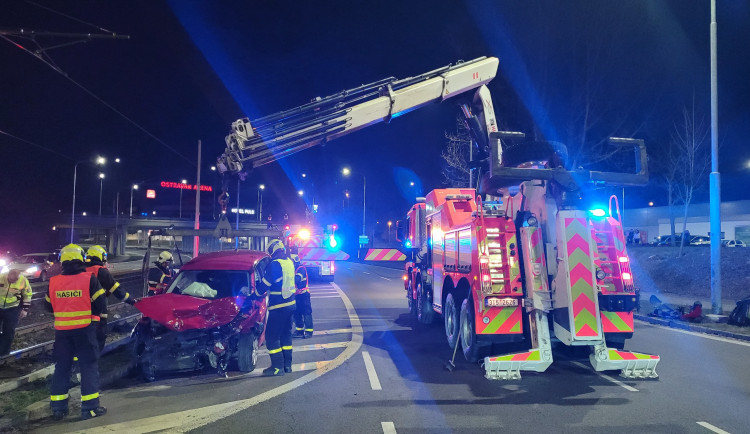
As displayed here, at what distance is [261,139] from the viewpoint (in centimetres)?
958

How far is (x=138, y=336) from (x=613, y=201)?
6.88 metres

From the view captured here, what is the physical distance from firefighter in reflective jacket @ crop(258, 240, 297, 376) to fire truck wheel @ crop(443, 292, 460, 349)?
9.70 feet

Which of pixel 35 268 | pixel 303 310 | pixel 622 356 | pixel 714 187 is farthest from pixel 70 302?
pixel 35 268

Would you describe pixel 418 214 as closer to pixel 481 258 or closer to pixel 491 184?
pixel 491 184

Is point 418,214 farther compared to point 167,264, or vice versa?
point 418,214

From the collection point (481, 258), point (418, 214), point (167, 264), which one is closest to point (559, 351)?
point (481, 258)

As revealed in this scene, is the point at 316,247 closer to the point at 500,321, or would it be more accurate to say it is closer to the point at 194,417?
the point at 500,321

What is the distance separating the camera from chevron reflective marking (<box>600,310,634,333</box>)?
637 centimetres

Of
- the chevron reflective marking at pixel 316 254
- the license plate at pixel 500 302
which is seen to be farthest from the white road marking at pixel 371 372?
the chevron reflective marking at pixel 316 254

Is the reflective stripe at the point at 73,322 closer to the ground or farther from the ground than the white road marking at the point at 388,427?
farther from the ground

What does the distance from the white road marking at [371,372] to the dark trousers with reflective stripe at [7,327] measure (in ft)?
19.0

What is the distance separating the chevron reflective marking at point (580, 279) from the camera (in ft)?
20.3

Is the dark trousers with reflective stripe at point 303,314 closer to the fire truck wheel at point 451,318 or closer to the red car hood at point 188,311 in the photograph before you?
the red car hood at point 188,311

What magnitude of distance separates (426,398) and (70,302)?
4327 millimetres
